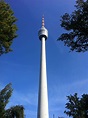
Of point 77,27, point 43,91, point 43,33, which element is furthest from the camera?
point 43,33

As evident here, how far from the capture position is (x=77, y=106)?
72.8 feet

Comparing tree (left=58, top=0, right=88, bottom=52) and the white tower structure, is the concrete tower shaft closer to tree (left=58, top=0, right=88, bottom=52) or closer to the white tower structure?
the white tower structure

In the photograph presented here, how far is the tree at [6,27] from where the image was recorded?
2462 centimetres

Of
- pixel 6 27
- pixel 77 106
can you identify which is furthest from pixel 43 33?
pixel 77 106

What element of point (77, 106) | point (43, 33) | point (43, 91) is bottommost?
point (77, 106)

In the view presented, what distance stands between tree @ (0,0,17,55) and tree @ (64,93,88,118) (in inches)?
372

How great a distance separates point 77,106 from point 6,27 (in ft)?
37.2

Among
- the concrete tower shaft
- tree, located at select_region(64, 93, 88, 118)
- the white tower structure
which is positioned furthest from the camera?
the concrete tower shaft

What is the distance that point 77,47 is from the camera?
75.6 ft

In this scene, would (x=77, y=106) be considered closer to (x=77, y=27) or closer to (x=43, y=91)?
(x=77, y=27)

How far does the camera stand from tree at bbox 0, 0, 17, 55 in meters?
24.6

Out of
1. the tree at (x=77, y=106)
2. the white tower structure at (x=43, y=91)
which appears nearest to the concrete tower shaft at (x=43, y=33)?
the white tower structure at (x=43, y=91)

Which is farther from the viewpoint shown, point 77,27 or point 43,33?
point 43,33

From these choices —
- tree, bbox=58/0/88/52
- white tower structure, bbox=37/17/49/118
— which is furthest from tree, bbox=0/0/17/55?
white tower structure, bbox=37/17/49/118
